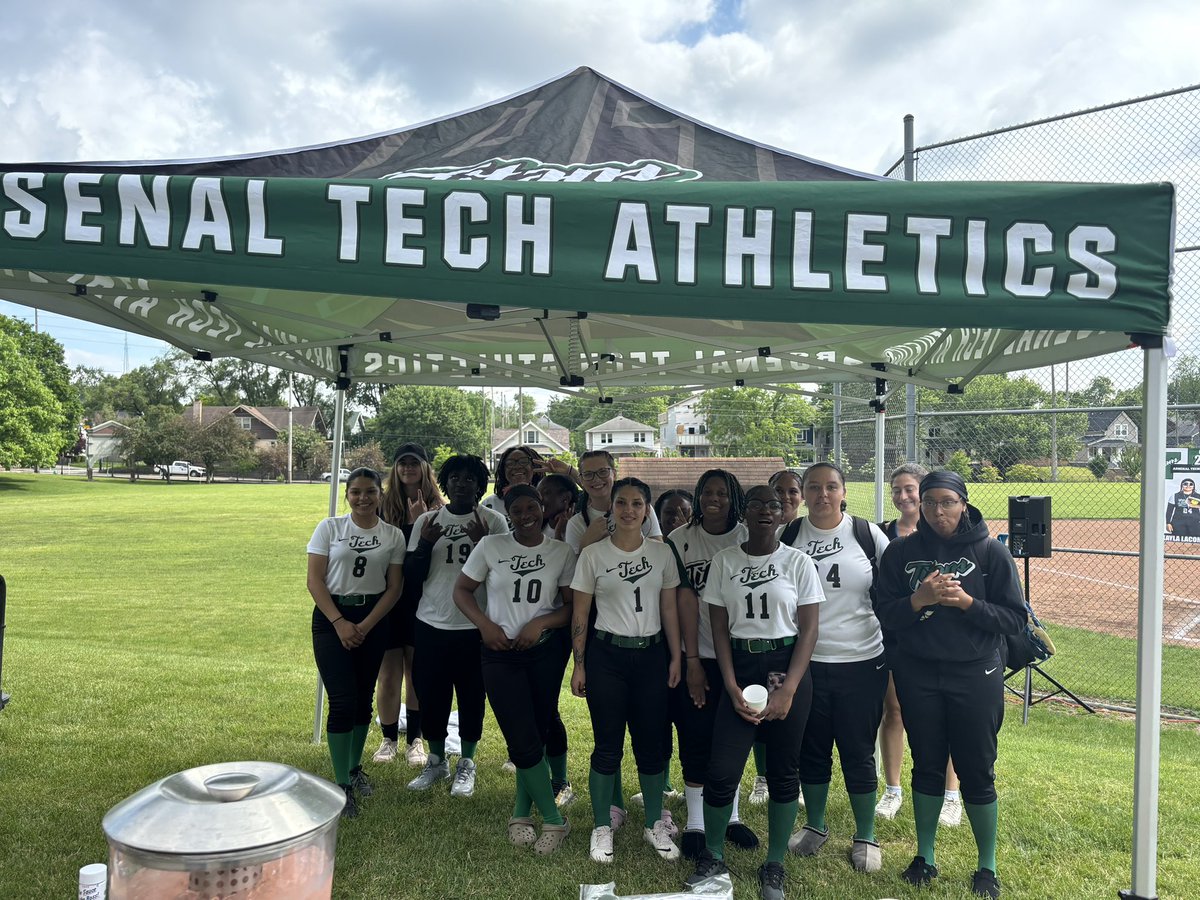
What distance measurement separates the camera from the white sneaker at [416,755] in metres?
4.80

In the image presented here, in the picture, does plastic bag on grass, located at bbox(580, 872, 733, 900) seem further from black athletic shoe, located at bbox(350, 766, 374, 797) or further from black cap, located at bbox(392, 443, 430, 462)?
black cap, located at bbox(392, 443, 430, 462)

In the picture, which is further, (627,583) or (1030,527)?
(1030,527)

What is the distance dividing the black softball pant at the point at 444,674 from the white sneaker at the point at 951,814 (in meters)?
2.54

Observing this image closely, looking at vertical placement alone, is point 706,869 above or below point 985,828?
below

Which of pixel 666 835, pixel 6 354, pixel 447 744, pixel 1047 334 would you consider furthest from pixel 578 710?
pixel 6 354

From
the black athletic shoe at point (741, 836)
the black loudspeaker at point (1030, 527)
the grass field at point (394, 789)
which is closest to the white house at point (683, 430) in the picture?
the grass field at point (394, 789)

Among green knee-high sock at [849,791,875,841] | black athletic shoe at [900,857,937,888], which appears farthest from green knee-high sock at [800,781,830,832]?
black athletic shoe at [900,857,937,888]

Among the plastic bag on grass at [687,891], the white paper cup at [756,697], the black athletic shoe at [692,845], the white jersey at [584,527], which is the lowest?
the black athletic shoe at [692,845]

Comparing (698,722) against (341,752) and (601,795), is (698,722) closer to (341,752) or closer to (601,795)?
(601,795)

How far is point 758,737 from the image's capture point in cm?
341

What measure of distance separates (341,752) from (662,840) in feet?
5.67

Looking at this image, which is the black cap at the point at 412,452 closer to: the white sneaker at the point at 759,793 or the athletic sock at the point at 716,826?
the athletic sock at the point at 716,826

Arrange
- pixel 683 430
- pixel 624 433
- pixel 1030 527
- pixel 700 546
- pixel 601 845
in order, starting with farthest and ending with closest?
pixel 624 433, pixel 683 430, pixel 1030 527, pixel 700 546, pixel 601 845

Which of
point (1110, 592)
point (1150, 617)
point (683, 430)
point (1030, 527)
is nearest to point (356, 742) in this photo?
point (1150, 617)
